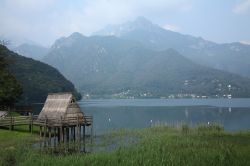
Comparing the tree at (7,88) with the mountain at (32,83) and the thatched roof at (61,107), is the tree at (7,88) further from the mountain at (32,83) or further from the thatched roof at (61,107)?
the mountain at (32,83)

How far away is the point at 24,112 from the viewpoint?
255 feet

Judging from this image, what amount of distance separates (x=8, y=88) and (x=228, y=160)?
176ft

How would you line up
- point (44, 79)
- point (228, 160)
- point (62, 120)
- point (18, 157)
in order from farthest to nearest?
point (44, 79) → point (62, 120) → point (18, 157) → point (228, 160)

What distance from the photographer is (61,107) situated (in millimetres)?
52469

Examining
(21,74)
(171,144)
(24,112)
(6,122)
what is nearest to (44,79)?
(21,74)

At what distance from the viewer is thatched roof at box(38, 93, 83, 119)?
51963 mm

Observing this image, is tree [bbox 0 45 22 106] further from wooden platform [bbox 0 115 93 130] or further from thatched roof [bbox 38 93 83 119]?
thatched roof [bbox 38 93 83 119]

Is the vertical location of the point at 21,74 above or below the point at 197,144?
above

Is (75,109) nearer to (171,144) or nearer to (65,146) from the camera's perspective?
(65,146)

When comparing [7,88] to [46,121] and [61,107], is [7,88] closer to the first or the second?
[61,107]

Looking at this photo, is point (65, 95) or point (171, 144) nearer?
point (171, 144)

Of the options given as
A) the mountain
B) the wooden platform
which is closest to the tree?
the wooden platform

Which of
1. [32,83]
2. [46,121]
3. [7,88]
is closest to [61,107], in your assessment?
[46,121]

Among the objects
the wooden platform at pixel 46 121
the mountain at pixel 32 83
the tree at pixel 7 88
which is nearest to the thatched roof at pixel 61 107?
the wooden platform at pixel 46 121
